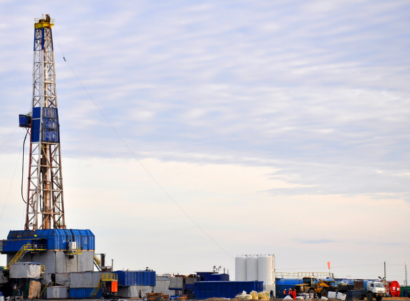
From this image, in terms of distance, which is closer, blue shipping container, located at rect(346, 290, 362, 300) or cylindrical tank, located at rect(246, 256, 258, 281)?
blue shipping container, located at rect(346, 290, 362, 300)

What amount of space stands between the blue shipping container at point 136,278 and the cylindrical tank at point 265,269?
1335 cm

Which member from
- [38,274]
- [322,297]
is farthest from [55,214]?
[322,297]

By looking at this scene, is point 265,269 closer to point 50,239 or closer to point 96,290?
point 96,290

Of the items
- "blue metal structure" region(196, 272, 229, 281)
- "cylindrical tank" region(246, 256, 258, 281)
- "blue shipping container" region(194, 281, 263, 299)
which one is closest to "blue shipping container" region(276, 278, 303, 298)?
"cylindrical tank" region(246, 256, 258, 281)

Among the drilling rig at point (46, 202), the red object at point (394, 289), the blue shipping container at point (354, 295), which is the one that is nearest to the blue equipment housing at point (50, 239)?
the drilling rig at point (46, 202)

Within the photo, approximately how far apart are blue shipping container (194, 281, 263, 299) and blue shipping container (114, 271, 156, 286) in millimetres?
8208

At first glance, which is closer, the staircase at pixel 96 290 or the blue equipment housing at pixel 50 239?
the staircase at pixel 96 290

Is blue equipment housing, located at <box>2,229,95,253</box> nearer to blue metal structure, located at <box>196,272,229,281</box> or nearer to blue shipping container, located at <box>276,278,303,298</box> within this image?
blue metal structure, located at <box>196,272,229,281</box>

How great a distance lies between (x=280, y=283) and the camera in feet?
260

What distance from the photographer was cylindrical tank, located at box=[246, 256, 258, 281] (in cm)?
7969

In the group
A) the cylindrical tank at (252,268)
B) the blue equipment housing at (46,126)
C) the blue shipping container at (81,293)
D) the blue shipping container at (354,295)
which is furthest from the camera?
the blue equipment housing at (46,126)

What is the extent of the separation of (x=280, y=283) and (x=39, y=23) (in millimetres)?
50740

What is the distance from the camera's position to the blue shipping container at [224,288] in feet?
233

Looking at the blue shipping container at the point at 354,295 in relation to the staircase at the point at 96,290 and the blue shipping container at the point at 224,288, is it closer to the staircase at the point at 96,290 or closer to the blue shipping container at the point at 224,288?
the blue shipping container at the point at 224,288
